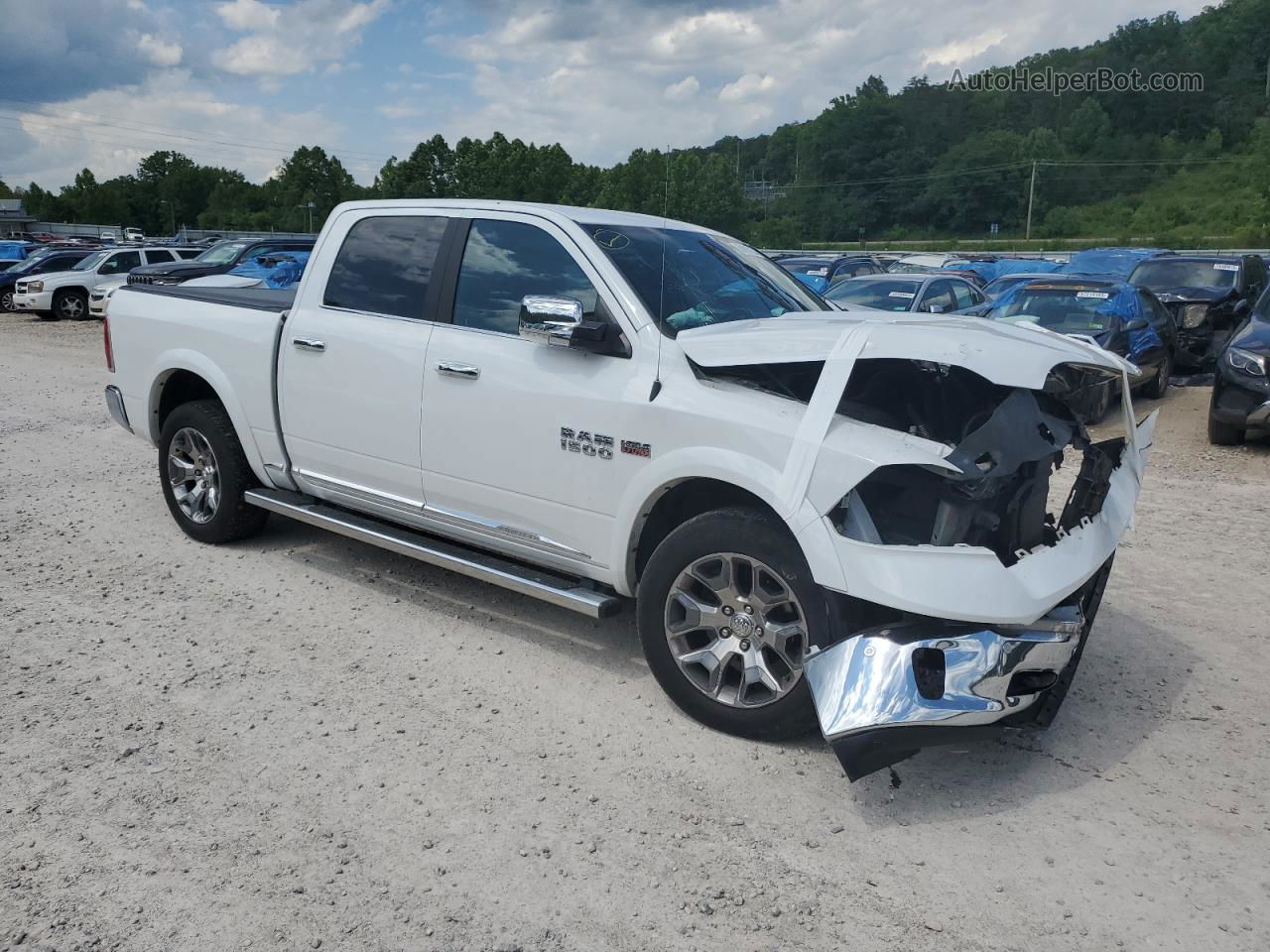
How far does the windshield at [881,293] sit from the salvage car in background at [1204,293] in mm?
4470

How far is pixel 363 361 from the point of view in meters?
5.12

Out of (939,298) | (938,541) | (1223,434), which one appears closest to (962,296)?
(939,298)

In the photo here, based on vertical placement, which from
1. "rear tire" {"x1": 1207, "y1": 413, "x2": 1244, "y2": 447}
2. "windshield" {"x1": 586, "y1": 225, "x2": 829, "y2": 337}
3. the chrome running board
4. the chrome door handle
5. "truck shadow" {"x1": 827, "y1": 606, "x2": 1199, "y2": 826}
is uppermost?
"windshield" {"x1": 586, "y1": 225, "x2": 829, "y2": 337}

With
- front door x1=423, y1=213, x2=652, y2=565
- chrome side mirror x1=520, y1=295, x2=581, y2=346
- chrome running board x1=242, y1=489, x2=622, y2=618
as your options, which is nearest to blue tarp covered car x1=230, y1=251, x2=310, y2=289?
chrome running board x1=242, y1=489, x2=622, y2=618

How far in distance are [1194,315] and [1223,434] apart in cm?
550

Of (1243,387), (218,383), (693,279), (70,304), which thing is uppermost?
(693,279)

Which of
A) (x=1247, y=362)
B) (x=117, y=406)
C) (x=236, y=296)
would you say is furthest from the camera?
(x=1247, y=362)

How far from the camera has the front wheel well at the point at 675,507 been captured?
162 inches

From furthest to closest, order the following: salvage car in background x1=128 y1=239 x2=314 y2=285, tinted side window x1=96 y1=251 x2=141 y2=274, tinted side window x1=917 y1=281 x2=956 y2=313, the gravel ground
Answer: tinted side window x1=96 y1=251 x2=141 y2=274 < salvage car in background x1=128 y1=239 x2=314 y2=285 < tinted side window x1=917 y1=281 x2=956 y2=313 < the gravel ground

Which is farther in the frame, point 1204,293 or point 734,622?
point 1204,293

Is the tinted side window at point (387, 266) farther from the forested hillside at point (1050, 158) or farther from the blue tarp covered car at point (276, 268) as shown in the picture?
the forested hillside at point (1050, 158)

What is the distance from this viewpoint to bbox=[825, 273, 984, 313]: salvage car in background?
12484 millimetres

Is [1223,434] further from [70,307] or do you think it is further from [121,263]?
[121,263]

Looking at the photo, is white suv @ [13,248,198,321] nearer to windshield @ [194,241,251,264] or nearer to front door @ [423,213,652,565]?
windshield @ [194,241,251,264]
